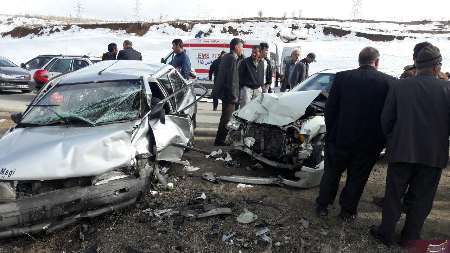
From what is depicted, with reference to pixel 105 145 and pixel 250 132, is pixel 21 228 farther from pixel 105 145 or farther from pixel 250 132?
pixel 250 132

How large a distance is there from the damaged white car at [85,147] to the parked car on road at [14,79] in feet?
32.6

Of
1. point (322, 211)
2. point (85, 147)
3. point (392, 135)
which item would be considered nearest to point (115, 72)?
point (85, 147)

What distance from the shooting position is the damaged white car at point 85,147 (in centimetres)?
394

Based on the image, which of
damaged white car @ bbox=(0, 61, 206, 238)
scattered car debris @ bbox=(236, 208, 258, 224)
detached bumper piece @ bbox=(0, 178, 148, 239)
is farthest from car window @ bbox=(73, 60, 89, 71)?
scattered car debris @ bbox=(236, 208, 258, 224)

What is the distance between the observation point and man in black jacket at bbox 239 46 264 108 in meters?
7.69

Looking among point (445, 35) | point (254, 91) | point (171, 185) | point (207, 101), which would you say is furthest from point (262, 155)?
point (445, 35)

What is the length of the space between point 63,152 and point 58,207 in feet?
1.75

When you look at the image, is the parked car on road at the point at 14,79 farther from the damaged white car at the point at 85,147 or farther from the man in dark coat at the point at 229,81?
the damaged white car at the point at 85,147

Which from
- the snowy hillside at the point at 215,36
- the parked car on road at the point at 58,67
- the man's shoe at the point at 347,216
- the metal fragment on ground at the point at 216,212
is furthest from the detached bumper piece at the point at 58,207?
the snowy hillside at the point at 215,36

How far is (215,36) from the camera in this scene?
31.4 m

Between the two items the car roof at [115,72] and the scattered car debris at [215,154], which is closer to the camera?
the car roof at [115,72]

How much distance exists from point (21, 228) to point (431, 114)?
3740 mm

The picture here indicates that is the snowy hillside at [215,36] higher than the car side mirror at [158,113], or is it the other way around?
the car side mirror at [158,113]

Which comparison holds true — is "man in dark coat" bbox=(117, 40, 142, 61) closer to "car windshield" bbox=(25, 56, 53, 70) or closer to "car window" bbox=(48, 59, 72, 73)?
"car window" bbox=(48, 59, 72, 73)
